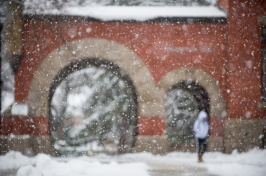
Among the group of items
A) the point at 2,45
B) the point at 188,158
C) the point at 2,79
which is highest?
the point at 2,45

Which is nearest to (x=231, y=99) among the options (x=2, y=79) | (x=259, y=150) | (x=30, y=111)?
(x=259, y=150)

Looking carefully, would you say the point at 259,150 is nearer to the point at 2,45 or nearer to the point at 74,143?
the point at 74,143

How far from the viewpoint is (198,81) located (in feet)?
38.0

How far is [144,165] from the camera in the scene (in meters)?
9.59

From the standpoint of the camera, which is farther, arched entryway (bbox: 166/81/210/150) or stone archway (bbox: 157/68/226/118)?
arched entryway (bbox: 166/81/210/150)

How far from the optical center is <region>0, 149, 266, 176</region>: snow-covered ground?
809 centimetres

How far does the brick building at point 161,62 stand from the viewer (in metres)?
11.4

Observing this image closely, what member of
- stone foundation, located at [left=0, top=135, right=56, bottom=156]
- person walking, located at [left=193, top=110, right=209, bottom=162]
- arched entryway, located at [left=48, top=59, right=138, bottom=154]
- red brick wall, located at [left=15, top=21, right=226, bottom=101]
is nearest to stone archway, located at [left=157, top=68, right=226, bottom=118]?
red brick wall, located at [left=15, top=21, right=226, bottom=101]

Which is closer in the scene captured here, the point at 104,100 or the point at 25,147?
the point at 25,147

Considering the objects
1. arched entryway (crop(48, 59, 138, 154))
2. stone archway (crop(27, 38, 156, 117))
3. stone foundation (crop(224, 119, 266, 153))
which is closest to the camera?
stone foundation (crop(224, 119, 266, 153))

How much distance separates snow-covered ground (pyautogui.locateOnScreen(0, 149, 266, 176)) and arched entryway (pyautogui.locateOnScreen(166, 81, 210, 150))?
730 mm

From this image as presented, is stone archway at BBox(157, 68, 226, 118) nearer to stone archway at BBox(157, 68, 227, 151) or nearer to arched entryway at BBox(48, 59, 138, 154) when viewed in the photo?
stone archway at BBox(157, 68, 227, 151)

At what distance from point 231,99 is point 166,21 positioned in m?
3.04

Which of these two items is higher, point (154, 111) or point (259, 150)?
point (154, 111)
